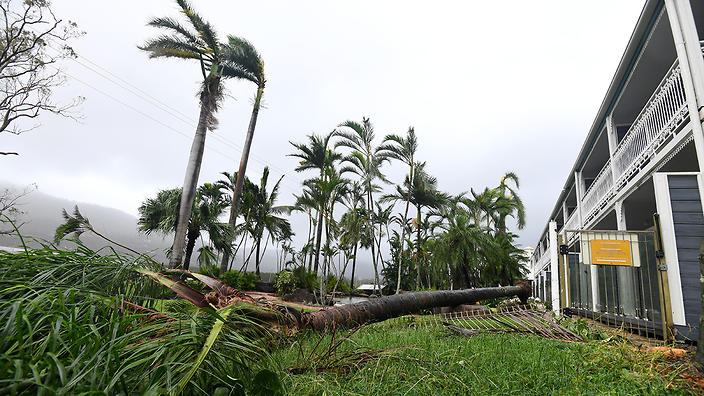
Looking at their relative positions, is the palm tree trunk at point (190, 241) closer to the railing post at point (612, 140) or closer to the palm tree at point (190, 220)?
the palm tree at point (190, 220)

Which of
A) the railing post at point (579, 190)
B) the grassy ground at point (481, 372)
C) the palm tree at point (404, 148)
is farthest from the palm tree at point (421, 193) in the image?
the grassy ground at point (481, 372)

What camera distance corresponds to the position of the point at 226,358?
3.41 ft

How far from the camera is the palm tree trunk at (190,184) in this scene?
1383 cm

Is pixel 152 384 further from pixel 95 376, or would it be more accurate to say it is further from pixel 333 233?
pixel 333 233

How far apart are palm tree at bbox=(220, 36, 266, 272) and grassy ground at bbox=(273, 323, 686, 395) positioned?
1596 cm

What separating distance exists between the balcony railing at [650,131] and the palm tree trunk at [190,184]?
15295 millimetres

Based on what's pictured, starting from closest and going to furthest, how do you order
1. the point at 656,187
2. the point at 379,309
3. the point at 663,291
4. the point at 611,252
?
the point at 379,309 < the point at 663,291 < the point at 656,187 < the point at 611,252

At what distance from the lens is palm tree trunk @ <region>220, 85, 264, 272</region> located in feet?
56.4

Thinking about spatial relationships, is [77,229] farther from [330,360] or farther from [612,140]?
[612,140]

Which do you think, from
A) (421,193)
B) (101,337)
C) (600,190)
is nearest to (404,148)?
(421,193)

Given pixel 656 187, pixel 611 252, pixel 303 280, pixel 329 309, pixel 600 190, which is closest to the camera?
pixel 329 309

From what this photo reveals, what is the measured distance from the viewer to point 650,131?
7215mm

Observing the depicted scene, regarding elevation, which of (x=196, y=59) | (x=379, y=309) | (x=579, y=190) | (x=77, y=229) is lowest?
(x=379, y=309)

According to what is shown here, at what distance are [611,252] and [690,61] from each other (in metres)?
3.63
